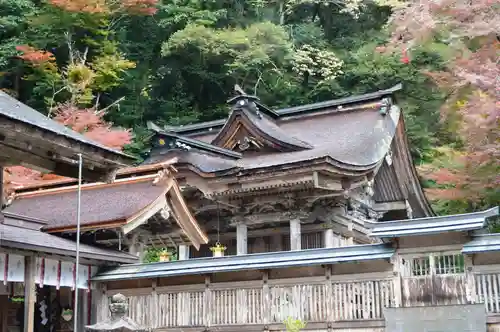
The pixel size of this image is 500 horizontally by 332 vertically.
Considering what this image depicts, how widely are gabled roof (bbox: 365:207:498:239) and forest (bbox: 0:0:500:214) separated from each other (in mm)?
11729

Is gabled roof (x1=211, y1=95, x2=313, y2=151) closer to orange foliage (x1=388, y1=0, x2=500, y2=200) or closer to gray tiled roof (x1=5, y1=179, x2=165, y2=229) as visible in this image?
orange foliage (x1=388, y1=0, x2=500, y2=200)

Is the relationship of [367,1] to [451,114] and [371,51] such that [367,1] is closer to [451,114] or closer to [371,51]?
[371,51]

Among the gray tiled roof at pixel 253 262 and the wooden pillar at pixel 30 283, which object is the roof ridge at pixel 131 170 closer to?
the gray tiled roof at pixel 253 262

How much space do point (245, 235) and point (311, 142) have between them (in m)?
3.93

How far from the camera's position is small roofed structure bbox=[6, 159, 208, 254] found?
12.2m

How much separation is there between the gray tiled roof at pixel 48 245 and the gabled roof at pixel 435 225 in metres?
5.25

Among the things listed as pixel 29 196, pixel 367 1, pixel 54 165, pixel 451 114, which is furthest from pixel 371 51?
pixel 54 165

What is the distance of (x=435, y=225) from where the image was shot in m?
10.0

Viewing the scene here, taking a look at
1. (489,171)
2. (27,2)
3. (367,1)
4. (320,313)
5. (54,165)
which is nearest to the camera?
(54,165)

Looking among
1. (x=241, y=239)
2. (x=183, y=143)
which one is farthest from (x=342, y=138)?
(x=183, y=143)

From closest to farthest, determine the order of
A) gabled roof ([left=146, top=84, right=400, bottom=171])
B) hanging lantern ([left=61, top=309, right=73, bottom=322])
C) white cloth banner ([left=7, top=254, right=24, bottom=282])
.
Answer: white cloth banner ([left=7, top=254, right=24, bottom=282])
hanging lantern ([left=61, top=309, right=73, bottom=322])
gabled roof ([left=146, top=84, right=400, bottom=171])

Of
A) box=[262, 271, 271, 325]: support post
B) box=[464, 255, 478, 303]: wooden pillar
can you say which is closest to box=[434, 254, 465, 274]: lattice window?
box=[464, 255, 478, 303]: wooden pillar

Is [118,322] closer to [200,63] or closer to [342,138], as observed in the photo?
[342,138]

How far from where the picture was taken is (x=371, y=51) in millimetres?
33656
